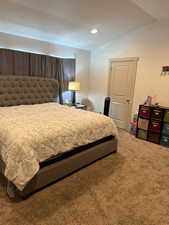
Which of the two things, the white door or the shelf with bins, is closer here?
the shelf with bins

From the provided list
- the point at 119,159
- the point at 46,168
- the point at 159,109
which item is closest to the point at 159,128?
the point at 159,109

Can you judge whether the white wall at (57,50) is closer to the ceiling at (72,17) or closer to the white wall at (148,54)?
the ceiling at (72,17)

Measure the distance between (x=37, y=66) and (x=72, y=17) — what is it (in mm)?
1585

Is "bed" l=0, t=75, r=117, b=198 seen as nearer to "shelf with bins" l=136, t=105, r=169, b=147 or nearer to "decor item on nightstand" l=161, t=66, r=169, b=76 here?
"shelf with bins" l=136, t=105, r=169, b=147

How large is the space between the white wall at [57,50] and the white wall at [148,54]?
0.78m

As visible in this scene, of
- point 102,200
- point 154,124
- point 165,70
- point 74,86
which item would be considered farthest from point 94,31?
point 102,200

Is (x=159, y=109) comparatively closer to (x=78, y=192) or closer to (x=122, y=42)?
(x=122, y=42)

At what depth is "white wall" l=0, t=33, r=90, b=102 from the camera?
3807 mm

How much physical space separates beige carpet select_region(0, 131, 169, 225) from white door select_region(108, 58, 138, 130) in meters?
2.19

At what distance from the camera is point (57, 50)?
471 cm

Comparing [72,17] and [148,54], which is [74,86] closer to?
[72,17]

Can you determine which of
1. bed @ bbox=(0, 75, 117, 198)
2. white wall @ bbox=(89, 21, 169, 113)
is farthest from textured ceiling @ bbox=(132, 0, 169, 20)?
bed @ bbox=(0, 75, 117, 198)

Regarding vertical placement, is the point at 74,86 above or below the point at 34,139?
above

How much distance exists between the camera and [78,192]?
2137mm
